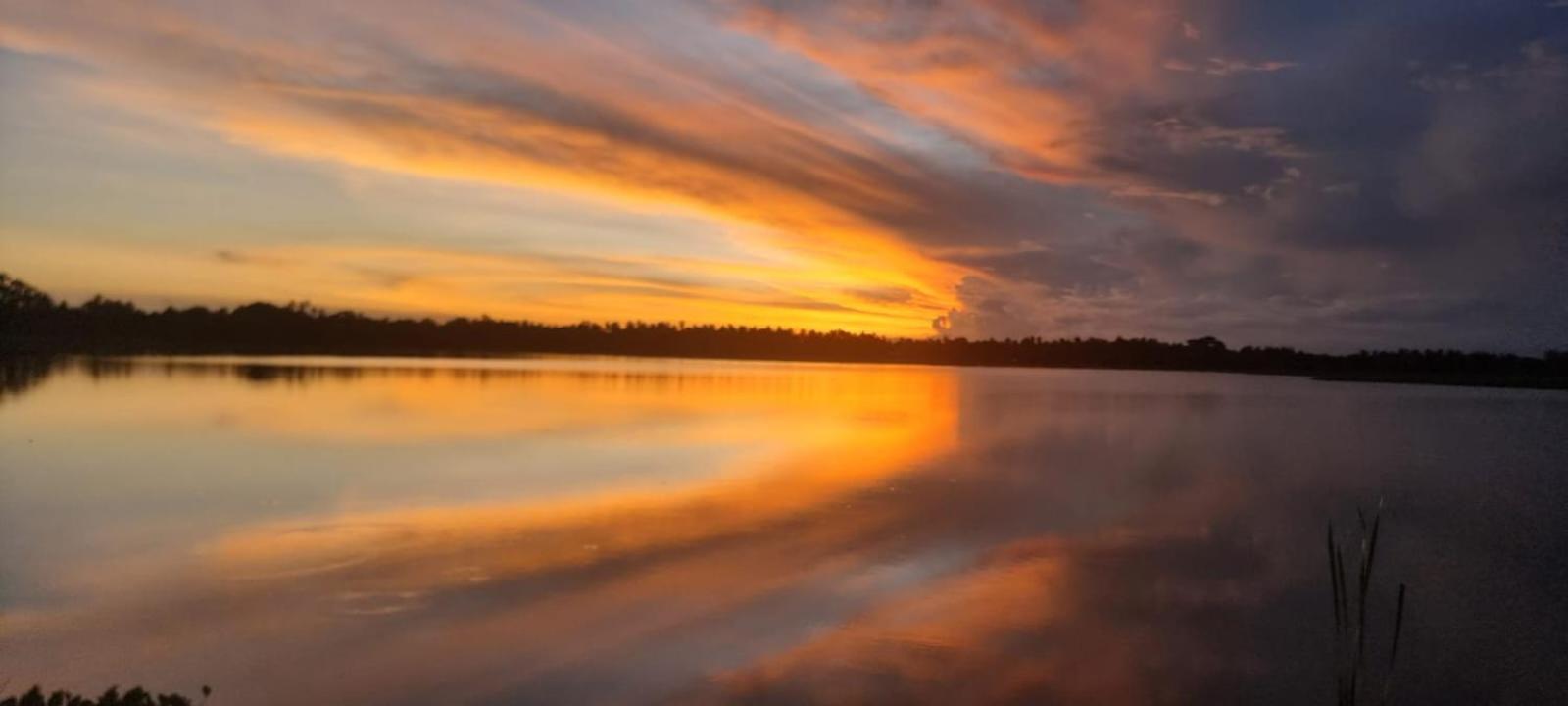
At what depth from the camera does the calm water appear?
533 centimetres

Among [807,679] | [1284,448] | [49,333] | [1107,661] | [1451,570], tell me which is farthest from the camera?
[49,333]

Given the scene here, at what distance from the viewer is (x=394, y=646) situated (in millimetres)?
5555

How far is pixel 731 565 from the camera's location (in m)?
7.76

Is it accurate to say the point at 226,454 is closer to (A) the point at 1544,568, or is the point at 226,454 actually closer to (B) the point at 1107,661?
(B) the point at 1107,661

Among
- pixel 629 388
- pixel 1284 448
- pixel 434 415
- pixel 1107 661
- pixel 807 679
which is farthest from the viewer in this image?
pixel 629 388

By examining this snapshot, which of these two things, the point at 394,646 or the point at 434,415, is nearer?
the point at 394,646

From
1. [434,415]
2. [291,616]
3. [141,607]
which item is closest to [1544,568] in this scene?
[291,616]

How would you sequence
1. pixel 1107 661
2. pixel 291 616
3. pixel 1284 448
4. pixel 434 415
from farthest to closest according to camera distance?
pixel 434 415 < pixel 1284 448 < pixel 291 616 < pixel 1107 661

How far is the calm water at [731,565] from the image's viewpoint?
5.33 metres

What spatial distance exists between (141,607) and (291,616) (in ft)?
3.45

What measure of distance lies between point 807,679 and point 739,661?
434 millimetres

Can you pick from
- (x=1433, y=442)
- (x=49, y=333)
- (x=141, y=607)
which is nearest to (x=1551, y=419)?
(x=1433, y=442)

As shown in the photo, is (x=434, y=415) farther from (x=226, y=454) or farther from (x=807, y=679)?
(x=807, y=679)

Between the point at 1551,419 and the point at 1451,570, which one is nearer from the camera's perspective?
the point at 1451,570
